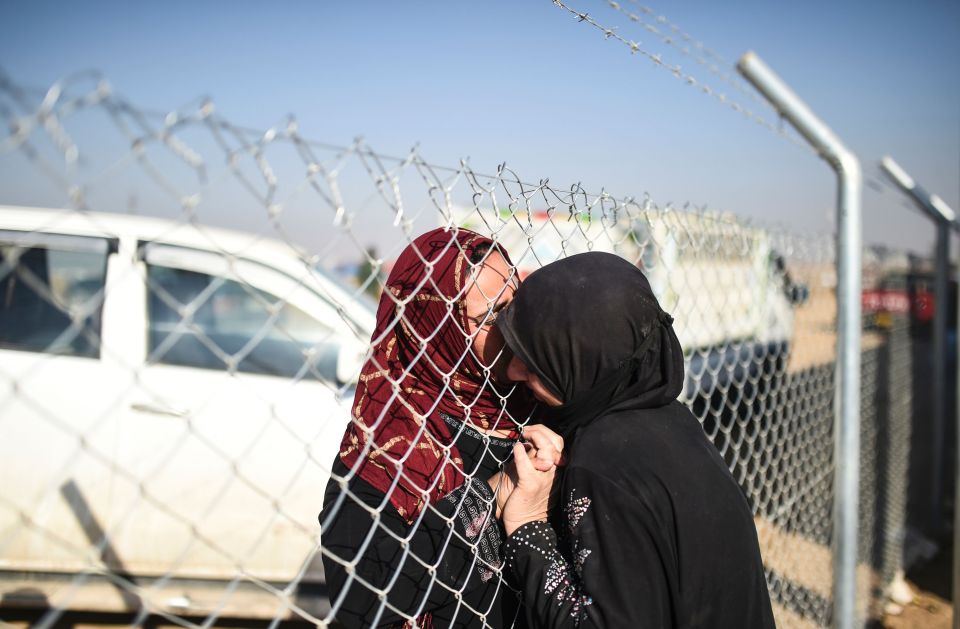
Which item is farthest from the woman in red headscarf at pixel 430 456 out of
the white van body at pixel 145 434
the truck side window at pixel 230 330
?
the truck side window at pixel 230 330

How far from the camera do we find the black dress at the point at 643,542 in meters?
1.26

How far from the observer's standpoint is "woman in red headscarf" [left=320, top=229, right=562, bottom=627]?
140 cm

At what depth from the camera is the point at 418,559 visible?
136 cm

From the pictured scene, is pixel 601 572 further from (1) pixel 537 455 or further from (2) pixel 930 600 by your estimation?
(2) pixel 930 600

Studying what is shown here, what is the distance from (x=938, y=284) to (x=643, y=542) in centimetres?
399

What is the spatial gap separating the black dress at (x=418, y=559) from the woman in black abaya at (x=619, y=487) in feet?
0.32

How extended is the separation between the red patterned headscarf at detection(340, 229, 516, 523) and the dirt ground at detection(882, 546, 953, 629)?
3.65 metres

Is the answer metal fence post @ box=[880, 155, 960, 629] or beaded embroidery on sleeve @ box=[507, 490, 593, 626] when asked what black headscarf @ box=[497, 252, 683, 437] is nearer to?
beaded embroidery on sleeve @ box=[507, 490, 593, 626]

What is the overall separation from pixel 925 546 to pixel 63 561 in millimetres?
5448

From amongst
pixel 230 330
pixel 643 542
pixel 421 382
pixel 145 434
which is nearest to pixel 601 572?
pixel 643 542

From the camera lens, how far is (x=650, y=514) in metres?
1.28

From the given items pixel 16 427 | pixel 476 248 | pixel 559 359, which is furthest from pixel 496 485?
pixel 16 427

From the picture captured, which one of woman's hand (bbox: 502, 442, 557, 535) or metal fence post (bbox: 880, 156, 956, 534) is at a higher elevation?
metal fence post (bbox: 880, 156, 956, 534)

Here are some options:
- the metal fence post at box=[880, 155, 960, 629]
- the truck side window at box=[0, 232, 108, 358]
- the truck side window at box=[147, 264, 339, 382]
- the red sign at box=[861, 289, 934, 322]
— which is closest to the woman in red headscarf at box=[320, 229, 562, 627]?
the truck side window at box=[147, 264, 339, 382]
